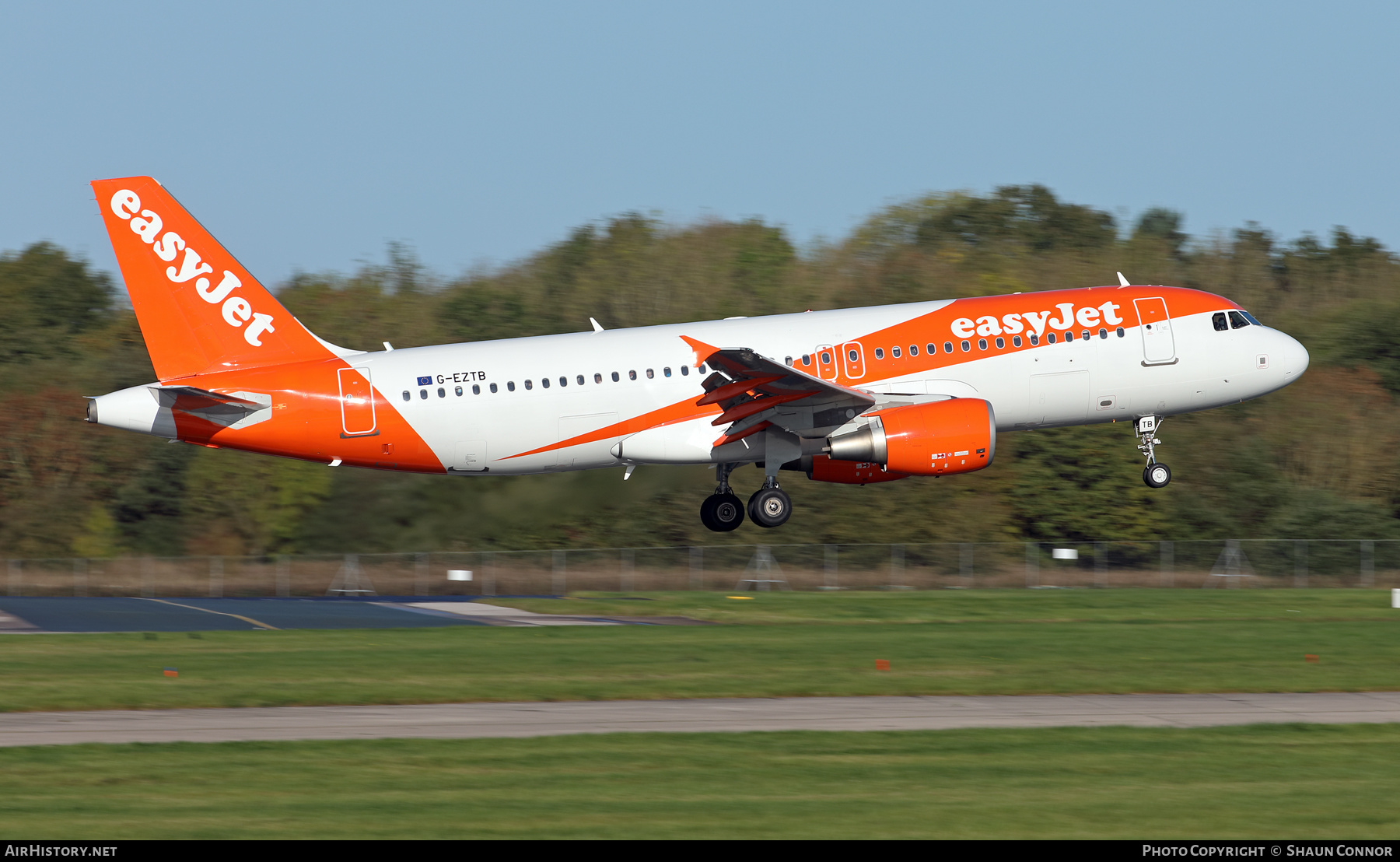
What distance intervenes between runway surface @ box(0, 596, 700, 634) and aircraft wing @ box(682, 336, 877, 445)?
5250 mm

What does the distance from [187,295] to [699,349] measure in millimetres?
11108

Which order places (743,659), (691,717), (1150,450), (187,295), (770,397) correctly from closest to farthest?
(691,717) → (743,659) → (770,397) → (187,295) → (1150,450)

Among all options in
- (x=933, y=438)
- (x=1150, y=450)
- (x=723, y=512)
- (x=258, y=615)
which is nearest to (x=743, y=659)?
(x=933, y=438)

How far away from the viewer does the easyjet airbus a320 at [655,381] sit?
110ft

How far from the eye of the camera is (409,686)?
25.2 meters

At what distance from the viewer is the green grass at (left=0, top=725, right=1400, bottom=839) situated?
14906 millimetres

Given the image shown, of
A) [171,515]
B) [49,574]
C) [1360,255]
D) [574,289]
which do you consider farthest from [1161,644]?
[1360,255]

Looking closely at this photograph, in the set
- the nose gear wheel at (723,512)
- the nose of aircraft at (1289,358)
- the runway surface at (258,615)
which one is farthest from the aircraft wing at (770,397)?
the nose of aircraft at (1289,358)

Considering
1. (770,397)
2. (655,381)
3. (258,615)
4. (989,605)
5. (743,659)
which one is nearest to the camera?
(743,659)

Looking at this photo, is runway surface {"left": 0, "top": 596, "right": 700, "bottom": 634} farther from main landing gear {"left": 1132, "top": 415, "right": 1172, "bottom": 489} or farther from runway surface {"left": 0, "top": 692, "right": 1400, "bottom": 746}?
runway surface {"left": 0, "top": 692, "right": 1400, "bottom": 746}

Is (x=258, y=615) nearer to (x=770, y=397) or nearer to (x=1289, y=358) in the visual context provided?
(x=770, y=397)

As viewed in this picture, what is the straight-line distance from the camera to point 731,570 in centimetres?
4938

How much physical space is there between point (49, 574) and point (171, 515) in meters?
8.13

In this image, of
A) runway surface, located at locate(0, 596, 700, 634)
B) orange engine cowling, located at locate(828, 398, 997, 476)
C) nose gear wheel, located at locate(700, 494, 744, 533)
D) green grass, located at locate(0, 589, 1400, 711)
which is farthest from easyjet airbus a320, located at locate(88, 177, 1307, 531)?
runway surface, located at locate(0, 596, 700, 634)
